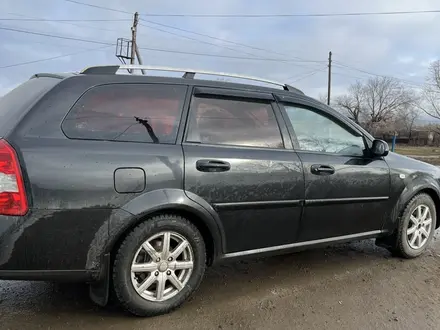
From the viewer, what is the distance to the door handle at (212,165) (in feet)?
10.2

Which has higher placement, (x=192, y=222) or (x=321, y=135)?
(x=321, y=135)

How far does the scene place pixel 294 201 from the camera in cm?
354

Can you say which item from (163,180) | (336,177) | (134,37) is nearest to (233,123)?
(163,180)

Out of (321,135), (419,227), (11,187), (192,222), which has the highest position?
(321,135)

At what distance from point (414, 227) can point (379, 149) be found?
108 centimetres

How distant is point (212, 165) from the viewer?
314 centimetres

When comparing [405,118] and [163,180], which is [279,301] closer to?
[163,180]

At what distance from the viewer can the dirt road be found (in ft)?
9.82

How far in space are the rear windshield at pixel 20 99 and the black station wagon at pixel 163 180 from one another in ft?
0.04

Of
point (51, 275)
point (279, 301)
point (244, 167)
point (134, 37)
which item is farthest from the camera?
point (134, 37)

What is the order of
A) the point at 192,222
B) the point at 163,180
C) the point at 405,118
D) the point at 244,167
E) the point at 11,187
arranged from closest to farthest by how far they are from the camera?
1. the point at 11,187
2. the point at 163,180
3. the point at 192,222
4. the point at 244,167
5. the point at 405,118

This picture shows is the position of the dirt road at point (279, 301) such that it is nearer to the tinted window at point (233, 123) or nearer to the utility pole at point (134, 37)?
the tinted window at point (233, 123)

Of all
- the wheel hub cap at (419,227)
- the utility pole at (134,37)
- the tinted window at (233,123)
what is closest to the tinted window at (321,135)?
the tinted window at (233,123)

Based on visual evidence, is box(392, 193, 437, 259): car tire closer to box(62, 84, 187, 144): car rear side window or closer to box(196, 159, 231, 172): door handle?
box(196, 159, 231, 172): door handle
